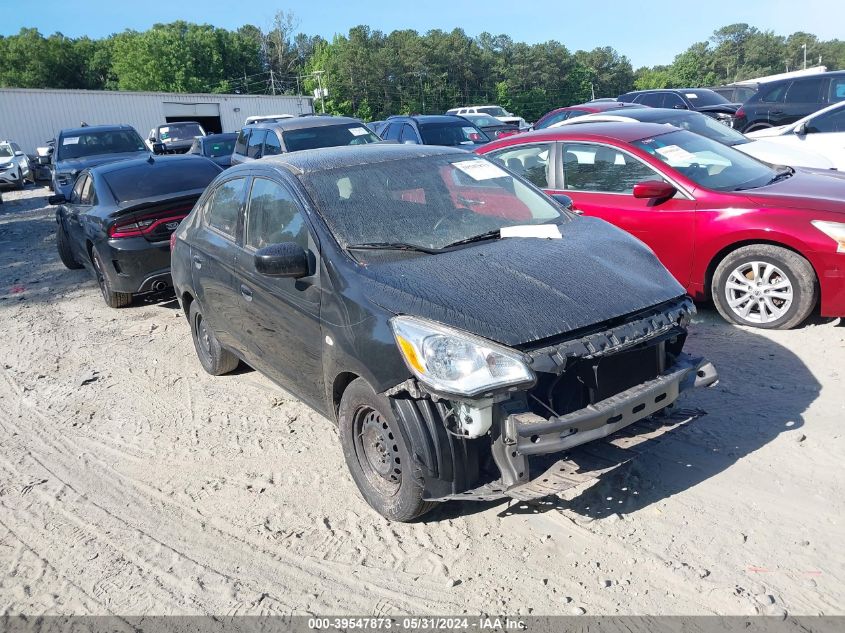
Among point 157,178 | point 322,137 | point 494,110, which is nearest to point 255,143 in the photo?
point 322,137

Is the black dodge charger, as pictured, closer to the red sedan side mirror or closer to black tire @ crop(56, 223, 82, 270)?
black tire @ crop(56, 223, 82, 270)

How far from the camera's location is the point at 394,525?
3.59 m

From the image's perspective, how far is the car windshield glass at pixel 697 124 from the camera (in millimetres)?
7664

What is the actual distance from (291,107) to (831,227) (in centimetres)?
4722

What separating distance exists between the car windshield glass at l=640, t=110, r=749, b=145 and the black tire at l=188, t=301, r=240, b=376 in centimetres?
491

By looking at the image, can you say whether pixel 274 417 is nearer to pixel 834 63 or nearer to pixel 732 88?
pixel 732 88

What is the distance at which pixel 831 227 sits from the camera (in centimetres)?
522

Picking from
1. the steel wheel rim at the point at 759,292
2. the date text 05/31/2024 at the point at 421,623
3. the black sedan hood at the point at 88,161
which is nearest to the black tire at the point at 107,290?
the date text 05/31/2024 at the point at 421,623

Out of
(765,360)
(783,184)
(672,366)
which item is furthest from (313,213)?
(783,184)

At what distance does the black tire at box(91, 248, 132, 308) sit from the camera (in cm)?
793

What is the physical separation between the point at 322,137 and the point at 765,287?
7.67 meters

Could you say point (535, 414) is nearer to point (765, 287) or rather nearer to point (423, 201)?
point (423, 201)

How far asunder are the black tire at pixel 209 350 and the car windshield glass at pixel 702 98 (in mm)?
17347

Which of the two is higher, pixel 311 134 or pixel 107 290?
pixel 311 134
